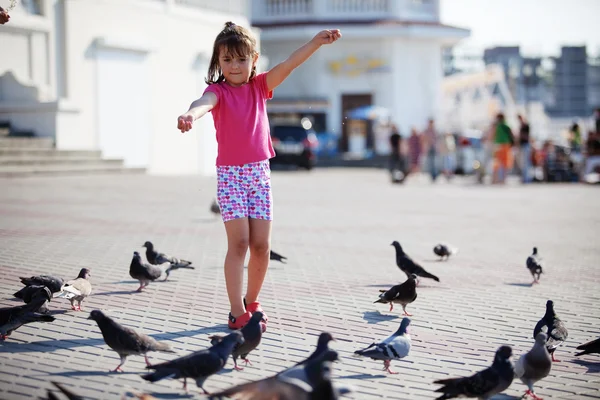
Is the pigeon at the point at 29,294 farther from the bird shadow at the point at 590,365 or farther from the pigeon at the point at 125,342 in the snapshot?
the bird shadow at the point at 590,365

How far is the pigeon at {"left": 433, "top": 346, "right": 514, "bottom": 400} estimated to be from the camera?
433cm

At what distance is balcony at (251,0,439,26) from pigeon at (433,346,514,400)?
43943 mm

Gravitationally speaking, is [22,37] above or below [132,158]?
above

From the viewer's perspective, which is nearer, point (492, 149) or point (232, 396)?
Answer: point (232, 396)

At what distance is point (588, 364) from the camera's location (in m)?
5.45

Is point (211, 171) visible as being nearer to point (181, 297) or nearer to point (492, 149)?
point (492, 149)

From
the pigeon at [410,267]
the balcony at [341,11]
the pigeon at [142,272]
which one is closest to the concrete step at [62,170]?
the pigeon at [142,272]

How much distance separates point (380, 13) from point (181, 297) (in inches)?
1673

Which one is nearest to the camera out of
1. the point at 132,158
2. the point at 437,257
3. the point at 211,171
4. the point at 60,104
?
the point at 437,257

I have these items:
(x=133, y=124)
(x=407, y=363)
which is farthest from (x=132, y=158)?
(x=407, y=363)

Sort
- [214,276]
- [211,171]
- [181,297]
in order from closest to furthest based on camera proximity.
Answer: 1. [181,297]
2. [214,276]
3. [211,171]

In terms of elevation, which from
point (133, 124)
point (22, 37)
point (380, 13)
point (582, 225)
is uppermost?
point (380, 13)

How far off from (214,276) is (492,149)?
20012 mm

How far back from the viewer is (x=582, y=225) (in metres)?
14.6
